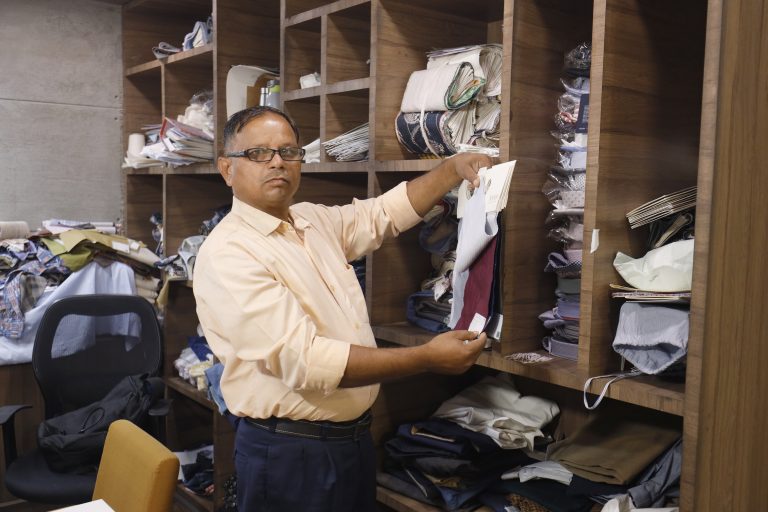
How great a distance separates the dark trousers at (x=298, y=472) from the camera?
6.89 ft

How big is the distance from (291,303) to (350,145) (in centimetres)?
99

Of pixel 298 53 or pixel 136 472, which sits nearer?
pixel 136 472

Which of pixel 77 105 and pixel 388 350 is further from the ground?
pixel 77 105

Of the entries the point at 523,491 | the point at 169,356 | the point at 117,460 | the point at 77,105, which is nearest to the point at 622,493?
the point at 523,491

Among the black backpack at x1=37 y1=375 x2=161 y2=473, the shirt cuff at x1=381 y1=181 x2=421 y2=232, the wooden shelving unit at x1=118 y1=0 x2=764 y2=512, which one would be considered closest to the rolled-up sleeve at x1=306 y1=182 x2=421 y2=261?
the shirt cuff at x1=381 y1=181 x2=421 y2=232

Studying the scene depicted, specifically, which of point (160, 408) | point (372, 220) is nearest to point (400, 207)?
point (372, 220)

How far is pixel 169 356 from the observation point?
13.2ft

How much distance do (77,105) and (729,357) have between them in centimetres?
387

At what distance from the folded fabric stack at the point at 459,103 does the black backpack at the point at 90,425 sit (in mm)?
1687

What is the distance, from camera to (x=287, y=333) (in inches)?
72.2

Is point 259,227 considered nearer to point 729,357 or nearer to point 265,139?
point 265,139

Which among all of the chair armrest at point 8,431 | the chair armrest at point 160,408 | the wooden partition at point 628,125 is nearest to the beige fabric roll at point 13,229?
the chair armrest at point 8,431

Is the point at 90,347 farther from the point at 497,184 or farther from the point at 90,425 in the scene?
the point at 497,184

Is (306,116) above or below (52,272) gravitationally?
above
